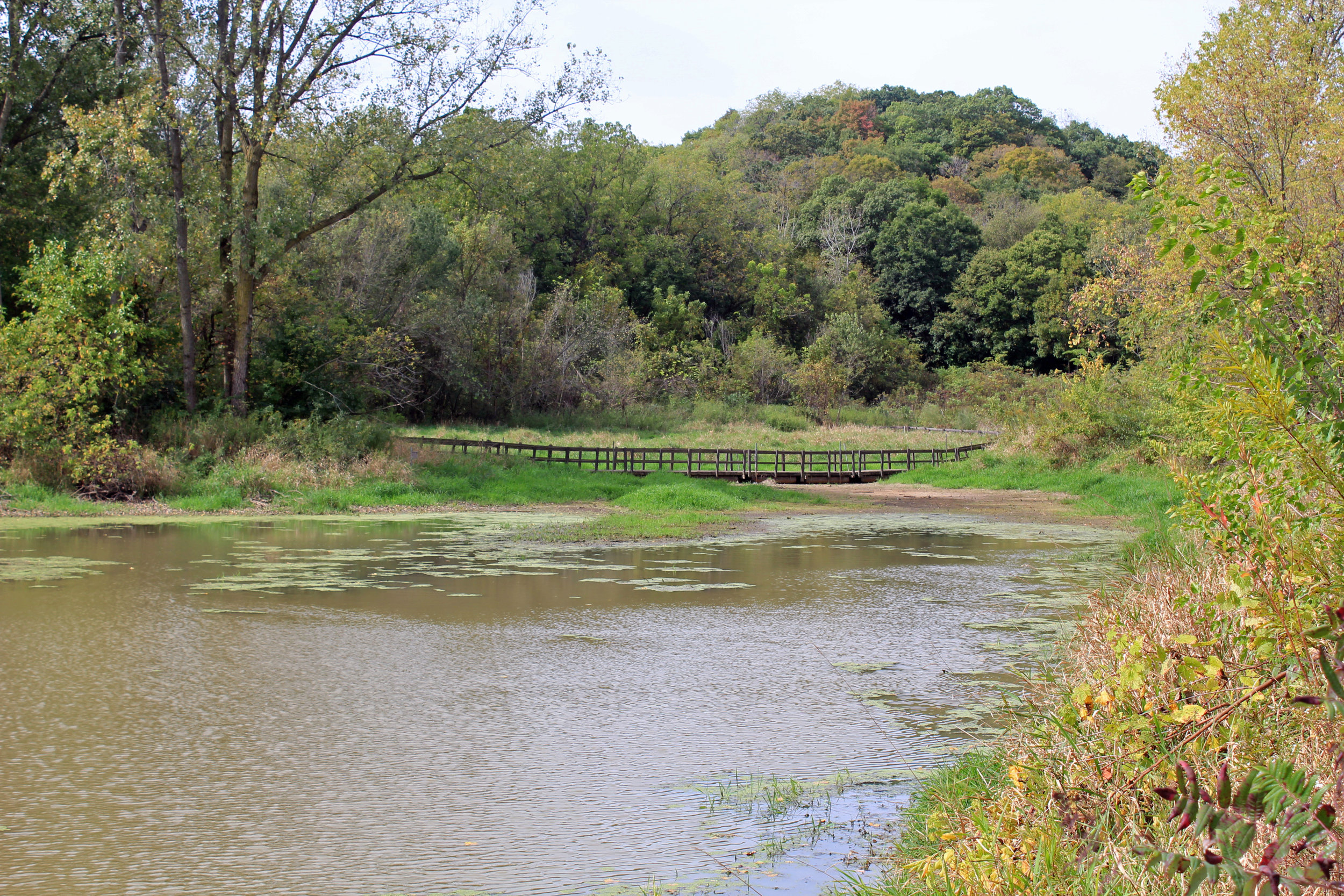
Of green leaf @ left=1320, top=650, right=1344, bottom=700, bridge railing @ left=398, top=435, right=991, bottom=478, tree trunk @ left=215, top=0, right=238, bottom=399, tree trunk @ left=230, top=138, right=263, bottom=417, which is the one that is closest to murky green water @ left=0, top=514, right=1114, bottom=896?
green leaf @ left=1320, top=650, right=1344, bottom=700

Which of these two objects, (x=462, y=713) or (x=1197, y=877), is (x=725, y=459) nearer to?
(x=462, y=713)

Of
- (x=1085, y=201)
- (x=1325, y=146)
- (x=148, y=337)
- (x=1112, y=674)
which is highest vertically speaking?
(x=1085, y=201)

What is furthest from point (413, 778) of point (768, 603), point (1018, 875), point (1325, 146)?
point (1325, 146)

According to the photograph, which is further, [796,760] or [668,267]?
[668,267]

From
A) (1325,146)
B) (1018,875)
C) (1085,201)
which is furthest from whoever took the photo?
(1085,201)

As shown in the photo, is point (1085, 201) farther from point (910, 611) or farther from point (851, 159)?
point (910, 611)

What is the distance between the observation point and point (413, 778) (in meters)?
5.58

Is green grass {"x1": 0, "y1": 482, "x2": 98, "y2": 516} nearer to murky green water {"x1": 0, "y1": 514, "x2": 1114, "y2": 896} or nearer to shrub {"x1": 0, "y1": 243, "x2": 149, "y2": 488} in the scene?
shrub {"x1": 0, "y1": 243, "x2": 149, "y2": 488}

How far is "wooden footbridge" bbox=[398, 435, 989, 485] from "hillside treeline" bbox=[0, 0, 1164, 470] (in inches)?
125

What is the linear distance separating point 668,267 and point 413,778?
5195cm

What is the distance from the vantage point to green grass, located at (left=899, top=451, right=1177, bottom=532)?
2273cm

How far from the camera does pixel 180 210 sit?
21938mm

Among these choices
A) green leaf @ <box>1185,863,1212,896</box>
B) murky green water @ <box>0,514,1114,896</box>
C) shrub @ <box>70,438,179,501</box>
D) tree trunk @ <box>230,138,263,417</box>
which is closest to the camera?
green leaf @ <box>1185,863,1212,896</box>

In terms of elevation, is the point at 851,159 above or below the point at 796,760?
above
